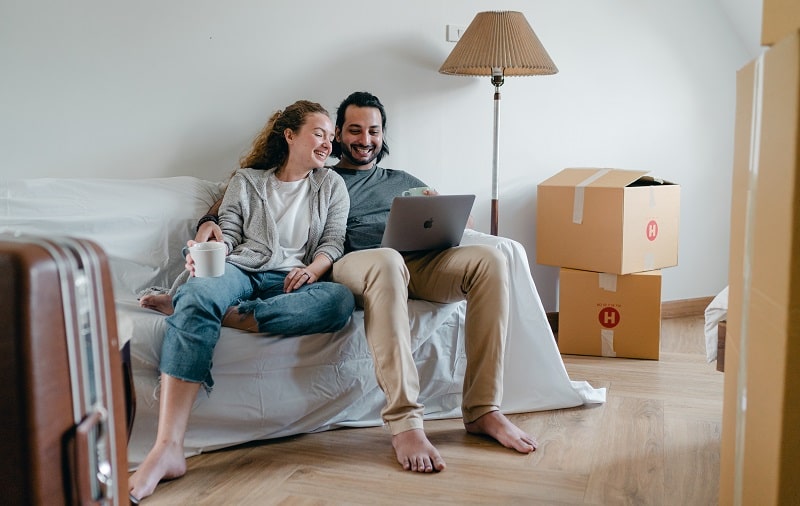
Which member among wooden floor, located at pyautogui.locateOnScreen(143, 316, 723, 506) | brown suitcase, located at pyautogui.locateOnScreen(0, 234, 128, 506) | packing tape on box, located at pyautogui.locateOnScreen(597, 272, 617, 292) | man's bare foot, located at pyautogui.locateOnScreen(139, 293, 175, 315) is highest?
brown suitcase, located at pyautogui.locateOnScreen(0, 234, 128, 506)

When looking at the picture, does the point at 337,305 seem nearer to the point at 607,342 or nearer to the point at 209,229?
the point at 209,229

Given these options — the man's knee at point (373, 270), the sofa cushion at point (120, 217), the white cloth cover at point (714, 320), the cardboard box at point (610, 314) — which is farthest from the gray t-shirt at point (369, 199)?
the white cloth cover at point (714, 320)

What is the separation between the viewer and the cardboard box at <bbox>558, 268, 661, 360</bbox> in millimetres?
2807

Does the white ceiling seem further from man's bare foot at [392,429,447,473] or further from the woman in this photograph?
man's bare foot at [392,429,447,473]

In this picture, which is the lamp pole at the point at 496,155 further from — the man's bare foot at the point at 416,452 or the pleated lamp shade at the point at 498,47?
the man's bare foot at the point at 416,452

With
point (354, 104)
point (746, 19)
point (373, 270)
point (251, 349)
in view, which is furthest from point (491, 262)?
point (746, 19)

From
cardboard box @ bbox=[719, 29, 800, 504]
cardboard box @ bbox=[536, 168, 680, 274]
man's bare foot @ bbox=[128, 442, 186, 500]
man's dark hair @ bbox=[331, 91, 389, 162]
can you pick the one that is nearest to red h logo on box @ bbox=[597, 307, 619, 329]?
cardboard box @ bbox=[536, 168, 680, 274]

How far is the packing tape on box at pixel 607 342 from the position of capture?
9.37ft

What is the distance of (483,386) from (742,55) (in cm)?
223

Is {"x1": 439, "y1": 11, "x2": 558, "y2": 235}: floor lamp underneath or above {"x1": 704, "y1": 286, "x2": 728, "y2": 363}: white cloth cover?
above

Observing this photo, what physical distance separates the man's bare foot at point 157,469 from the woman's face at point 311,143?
878 millimetres

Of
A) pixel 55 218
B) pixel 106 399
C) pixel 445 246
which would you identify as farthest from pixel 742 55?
pixel 106 399

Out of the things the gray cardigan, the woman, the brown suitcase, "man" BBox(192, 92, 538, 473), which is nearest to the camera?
the brown suitcase

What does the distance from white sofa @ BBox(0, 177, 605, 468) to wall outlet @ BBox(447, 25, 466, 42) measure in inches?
35.2
